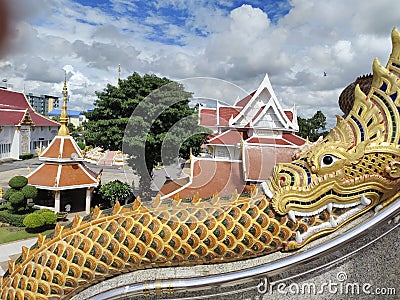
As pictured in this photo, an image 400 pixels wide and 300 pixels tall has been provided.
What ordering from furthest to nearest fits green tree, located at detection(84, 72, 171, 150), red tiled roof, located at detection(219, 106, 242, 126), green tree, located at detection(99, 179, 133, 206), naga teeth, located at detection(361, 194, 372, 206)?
red tiled roof, located at detection(219, 106, 242, 126), green tree, located at detection(84, 72, 171, 150), green tree, located at detection(99, 179, 133, 206), naga teeth, located at detection(361, 194, 372, 206)

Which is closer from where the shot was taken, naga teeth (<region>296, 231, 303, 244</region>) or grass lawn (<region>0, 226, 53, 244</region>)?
naga teeth (<region>296, 231, 303, 244</region>)

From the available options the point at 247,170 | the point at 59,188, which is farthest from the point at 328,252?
the point at 59,188

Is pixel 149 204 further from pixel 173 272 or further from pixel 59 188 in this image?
pixel 59 188

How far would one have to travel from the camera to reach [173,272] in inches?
85.1

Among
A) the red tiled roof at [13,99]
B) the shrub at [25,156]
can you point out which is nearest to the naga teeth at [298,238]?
the shrub at [25,156]

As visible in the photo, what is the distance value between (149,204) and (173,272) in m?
0.45

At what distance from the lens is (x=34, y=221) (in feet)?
31.7

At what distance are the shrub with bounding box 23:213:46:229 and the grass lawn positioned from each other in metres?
0.26

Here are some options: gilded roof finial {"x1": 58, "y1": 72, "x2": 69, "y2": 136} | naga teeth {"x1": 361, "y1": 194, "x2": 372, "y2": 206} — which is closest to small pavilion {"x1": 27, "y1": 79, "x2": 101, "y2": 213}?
gilded roof finial {"x1": 58, "y1": 72, "x2": 69, "y2": 136}

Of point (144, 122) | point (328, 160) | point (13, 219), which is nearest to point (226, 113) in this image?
point (144, 122)

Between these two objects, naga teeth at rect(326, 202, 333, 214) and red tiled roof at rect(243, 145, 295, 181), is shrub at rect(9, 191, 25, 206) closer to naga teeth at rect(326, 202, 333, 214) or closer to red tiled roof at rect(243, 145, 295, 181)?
red tiled roof at rect(243, 145, 295, 181)

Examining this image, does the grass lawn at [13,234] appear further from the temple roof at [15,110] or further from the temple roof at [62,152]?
the temple roof at [15,110]

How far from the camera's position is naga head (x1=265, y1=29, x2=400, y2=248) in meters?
2.08

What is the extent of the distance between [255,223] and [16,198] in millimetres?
10281
